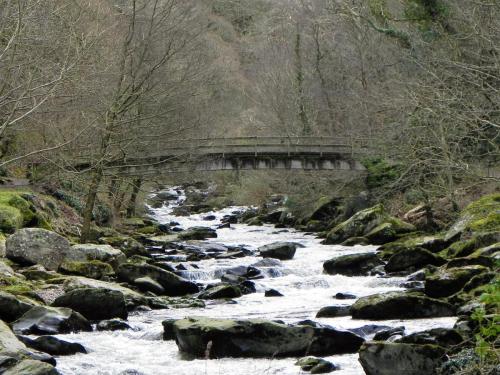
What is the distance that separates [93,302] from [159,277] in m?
3.80

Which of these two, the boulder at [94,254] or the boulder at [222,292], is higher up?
the boulder at [94,254]

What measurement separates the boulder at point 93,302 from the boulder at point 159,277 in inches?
130

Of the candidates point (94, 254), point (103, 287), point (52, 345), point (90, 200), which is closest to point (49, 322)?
point (52, 345)

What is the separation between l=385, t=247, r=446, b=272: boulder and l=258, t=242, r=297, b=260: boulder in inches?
203

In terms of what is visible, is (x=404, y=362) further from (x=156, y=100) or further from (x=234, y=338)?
(x=156, y=100)

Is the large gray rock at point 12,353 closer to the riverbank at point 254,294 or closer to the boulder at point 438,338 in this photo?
the riverbank at point 254,294

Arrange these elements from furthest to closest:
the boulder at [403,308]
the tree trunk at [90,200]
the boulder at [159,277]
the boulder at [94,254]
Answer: the tree trunk at [90,200]
the boulder at [94,254]
the boulder at [159,277]
the boulder at [403,308]

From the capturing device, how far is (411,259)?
61.2 ft

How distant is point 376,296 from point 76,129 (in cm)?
→ 1214

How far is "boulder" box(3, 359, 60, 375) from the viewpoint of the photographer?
8422mm

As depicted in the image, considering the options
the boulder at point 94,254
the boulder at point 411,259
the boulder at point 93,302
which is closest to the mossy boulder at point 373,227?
the boulder at point 411,259

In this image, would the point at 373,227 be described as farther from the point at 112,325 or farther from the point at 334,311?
the point at 112,325

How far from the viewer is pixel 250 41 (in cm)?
8119

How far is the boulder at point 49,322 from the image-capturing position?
459 inches
